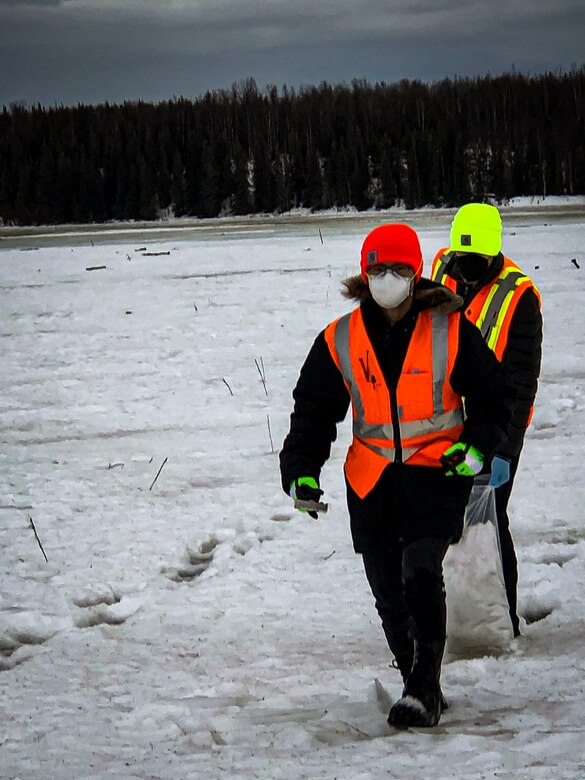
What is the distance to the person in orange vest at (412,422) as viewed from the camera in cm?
291

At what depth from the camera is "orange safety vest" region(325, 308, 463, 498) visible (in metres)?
2.89

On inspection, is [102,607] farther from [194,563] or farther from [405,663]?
[405,663]

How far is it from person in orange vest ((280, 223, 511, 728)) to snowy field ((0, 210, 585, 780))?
381 millimetres

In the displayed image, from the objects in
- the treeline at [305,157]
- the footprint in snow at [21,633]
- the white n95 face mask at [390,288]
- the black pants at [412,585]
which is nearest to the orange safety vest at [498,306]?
the white n95 face mask at [390,288]

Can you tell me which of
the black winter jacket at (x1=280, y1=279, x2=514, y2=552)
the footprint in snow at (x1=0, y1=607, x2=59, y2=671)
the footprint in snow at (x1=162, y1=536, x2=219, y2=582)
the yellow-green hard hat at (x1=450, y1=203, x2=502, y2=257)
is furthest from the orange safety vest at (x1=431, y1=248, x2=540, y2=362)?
the footprint in snow at (x1=0, y1=607, x2=59, y2=671)

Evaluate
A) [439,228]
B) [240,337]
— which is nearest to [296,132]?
[439,228]

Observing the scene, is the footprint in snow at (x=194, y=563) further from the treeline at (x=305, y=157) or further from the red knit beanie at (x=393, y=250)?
the treeline at (x=305, y=157)

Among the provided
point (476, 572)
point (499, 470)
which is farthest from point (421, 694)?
point (499, 470)

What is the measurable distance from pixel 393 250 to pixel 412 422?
534mm

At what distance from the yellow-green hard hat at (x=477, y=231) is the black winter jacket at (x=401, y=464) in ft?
2.33

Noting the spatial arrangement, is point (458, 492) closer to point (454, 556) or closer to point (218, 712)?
point (454, 556)

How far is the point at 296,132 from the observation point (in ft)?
263

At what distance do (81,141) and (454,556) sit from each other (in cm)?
8505

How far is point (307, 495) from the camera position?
301 cm
